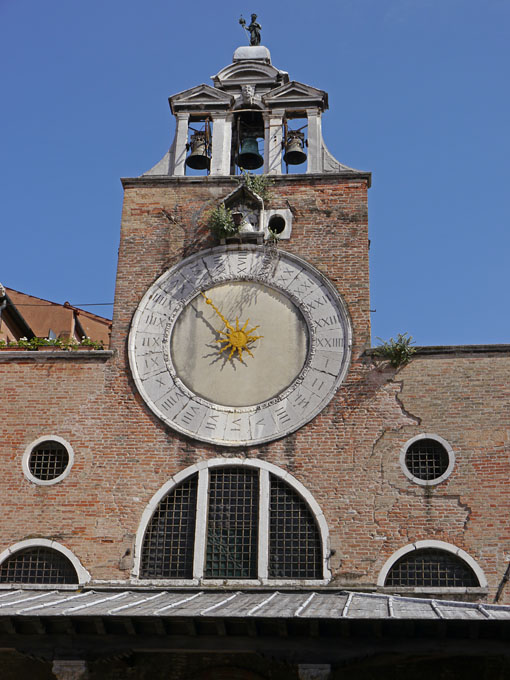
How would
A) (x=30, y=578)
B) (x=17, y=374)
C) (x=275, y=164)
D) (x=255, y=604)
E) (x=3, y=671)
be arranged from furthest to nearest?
(x=275, y=164)
(x=17, y=374)
(x=30, y=578)
(x=3, y=671)
(x=255, y=604)

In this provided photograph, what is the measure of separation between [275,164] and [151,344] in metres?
4.37

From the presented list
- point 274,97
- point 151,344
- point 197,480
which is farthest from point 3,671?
point 274,97

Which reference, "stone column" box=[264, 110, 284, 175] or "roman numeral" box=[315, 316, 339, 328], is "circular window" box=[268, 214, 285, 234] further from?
"roman numeral" box=[315, 316, 339, 328]

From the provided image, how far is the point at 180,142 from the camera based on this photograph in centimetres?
1847

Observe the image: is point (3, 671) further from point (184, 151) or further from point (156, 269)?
point (184, 151)

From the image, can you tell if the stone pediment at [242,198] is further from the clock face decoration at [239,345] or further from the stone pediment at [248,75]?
the stone pediment at [248,75]

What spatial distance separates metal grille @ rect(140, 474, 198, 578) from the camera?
48.9 feet

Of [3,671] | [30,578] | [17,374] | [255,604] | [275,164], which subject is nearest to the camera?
[255,604]

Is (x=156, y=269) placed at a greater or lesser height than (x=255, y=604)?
greater

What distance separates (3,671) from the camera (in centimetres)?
1410

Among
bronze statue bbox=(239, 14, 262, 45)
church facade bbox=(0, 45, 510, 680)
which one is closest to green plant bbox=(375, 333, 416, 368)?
church facade bbox=(0, 45, 510, 680)

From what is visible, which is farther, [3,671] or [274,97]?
[274,97]

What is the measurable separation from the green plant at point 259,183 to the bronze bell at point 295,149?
95 cm

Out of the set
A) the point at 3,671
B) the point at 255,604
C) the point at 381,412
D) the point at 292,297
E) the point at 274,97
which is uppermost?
the point at 274,97
